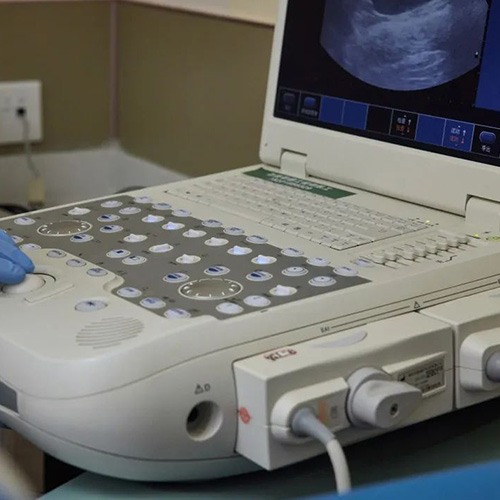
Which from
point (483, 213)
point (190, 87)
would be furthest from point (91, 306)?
point (190, 87)

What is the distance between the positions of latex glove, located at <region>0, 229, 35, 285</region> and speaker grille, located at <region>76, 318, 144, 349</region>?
0.10 metres

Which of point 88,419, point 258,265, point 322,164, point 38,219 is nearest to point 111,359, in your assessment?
point 88,419

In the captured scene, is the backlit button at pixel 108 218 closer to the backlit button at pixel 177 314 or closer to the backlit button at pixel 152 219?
the backlit button at pixel 152 219

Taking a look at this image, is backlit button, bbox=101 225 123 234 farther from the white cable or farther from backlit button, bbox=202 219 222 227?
the white cable

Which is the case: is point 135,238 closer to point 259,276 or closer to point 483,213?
point 259,276

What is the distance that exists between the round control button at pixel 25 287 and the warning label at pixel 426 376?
27cm

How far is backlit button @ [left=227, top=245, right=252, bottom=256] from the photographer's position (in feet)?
2.62

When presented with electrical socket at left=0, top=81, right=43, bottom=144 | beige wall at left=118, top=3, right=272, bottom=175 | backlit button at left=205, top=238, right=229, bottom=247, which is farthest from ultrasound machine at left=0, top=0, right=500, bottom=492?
electrical socket at left=0, top=81, right=43, bottom=144

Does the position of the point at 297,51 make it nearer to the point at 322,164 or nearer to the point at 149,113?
the point at 322,164

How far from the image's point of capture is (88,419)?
2.06 ft

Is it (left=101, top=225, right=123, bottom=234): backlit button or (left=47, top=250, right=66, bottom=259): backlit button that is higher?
(left=101, top=225, right=123, bottom=234): backlit button

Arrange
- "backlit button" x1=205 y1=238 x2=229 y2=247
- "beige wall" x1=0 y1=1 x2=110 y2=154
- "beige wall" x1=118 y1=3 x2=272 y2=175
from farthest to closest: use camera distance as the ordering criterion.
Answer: "beige wall" x1=0 y1=1 x2=110 y2=154 < "beige wall" x1=118 y1=3 x2=272 y2=175 < "backlit button" x1=205 y1=238 x2=229 y2=247

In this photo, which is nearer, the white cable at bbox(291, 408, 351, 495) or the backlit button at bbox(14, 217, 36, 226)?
the white cable at bbox(291, 408, 351, 495)

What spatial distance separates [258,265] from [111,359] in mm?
181
